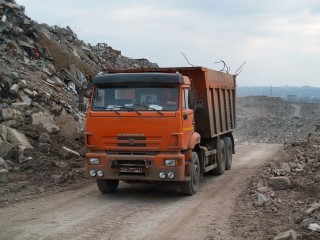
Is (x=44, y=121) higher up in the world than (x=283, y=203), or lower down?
higher up

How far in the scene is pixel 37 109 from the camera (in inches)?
591

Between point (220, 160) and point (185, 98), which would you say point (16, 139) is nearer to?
point (185, 98)

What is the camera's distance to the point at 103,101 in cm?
999

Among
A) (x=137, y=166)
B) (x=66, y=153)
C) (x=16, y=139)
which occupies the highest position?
(x=16, y=139)

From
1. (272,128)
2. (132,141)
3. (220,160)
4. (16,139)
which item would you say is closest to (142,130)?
(132,141)

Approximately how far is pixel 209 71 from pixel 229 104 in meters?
3.24

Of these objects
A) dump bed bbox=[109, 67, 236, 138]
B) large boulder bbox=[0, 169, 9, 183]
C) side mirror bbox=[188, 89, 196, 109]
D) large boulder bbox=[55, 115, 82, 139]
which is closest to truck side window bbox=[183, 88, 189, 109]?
side mirror bbox=[188, 89, 196, 109]

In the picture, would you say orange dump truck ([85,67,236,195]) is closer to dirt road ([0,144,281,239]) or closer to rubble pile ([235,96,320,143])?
dirt road ([0,144,281,239])

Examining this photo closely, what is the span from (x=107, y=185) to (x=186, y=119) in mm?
2426

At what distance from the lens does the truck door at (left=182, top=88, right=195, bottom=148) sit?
385 inches

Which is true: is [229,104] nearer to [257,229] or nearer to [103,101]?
[103,101]

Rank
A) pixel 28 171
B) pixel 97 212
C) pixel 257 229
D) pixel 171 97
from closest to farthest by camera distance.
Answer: pixel 257 229, pixel 97 212, pixel 171 97, pixel 28 171

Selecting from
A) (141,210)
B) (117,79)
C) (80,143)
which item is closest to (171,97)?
(117,79)

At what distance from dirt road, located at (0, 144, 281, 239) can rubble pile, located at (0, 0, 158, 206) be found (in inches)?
46.4
